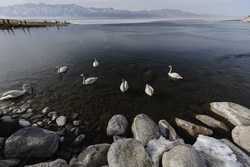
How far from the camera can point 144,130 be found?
972cm

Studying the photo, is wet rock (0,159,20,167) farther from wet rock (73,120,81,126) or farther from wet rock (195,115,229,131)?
wet rock (195,115,229,131)

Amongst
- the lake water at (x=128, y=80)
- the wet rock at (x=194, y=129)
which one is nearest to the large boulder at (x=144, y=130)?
the lake water at (x=128, y=80)

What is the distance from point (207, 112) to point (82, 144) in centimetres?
927

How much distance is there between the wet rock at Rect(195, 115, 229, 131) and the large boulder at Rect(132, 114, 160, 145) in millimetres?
3841

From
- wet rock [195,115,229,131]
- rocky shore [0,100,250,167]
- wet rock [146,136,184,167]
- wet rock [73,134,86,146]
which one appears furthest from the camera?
wet rock [195,115,229,131]

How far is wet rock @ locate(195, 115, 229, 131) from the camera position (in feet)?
35.8

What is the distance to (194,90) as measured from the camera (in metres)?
16.1

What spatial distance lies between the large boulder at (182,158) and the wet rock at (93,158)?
9.11 ft

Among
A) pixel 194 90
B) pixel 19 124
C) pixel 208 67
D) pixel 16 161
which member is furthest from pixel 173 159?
pixel 208 67

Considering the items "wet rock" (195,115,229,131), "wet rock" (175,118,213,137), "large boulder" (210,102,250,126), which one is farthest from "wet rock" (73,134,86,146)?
"large boulder" (210,102,250,126)

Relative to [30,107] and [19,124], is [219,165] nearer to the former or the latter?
[19,124]

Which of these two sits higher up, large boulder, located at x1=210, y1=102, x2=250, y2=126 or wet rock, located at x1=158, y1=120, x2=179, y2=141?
large boulder, located at x1=210, y1=102, x2=250, y2=126

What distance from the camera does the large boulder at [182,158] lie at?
6.48 m

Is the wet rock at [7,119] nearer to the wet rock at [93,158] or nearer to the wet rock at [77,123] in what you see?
the wet rock at [77,123]
